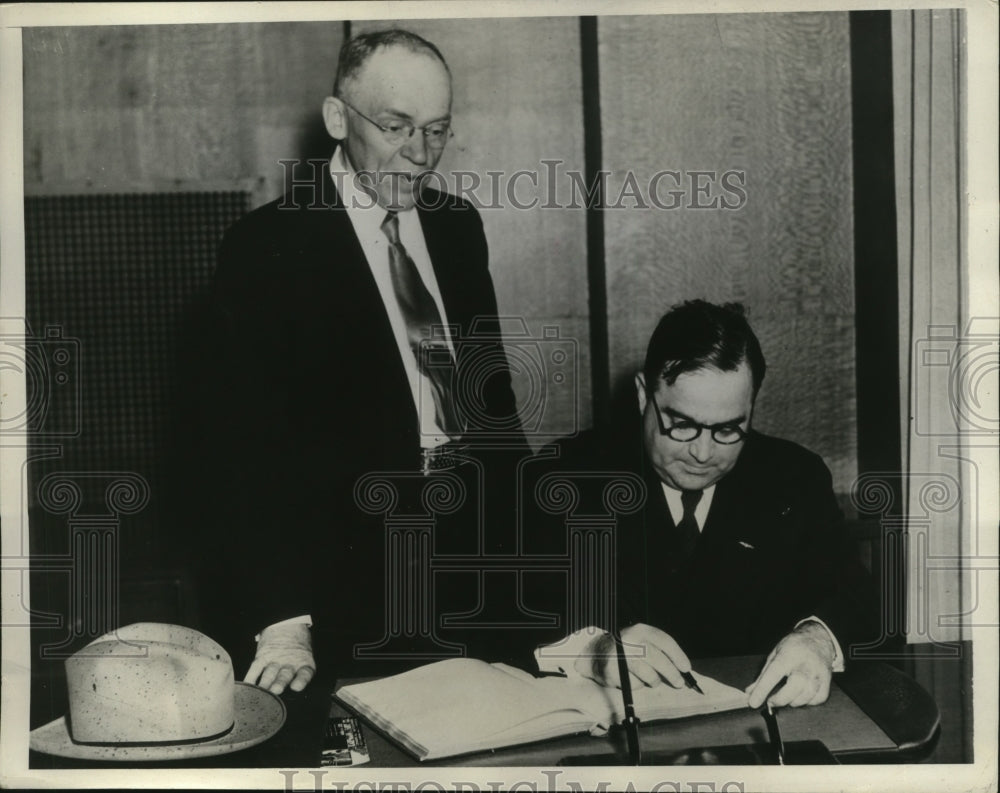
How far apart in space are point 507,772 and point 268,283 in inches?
36.2

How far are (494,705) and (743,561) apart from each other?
21.1 inches

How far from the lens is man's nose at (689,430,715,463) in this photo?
166 centimetres

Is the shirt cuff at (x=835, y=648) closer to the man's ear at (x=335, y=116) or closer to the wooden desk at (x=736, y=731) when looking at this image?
the wooden desk at (x=736, y=731)

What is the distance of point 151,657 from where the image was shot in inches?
56.6

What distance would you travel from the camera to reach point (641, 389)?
A: 1707 millimetres

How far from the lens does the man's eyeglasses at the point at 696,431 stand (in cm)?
166

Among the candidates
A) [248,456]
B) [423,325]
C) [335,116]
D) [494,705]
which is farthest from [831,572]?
[335,116]

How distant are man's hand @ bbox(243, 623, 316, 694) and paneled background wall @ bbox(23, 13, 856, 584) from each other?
271mm

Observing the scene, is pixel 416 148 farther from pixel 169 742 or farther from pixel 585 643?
pixel 169 742

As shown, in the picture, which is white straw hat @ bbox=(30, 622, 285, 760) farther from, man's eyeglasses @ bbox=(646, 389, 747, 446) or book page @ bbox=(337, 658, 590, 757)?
man's eyeglasses @ bbox=(646, 389, 747, 446)

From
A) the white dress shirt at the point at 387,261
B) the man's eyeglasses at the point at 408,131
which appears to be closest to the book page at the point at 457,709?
the white dress shirt at the point at 387,261

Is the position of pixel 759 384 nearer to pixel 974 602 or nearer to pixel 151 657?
pixel 974 602

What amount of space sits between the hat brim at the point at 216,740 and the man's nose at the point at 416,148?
93 centimetres

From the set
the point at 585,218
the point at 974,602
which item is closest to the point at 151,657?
the point at 585,218
